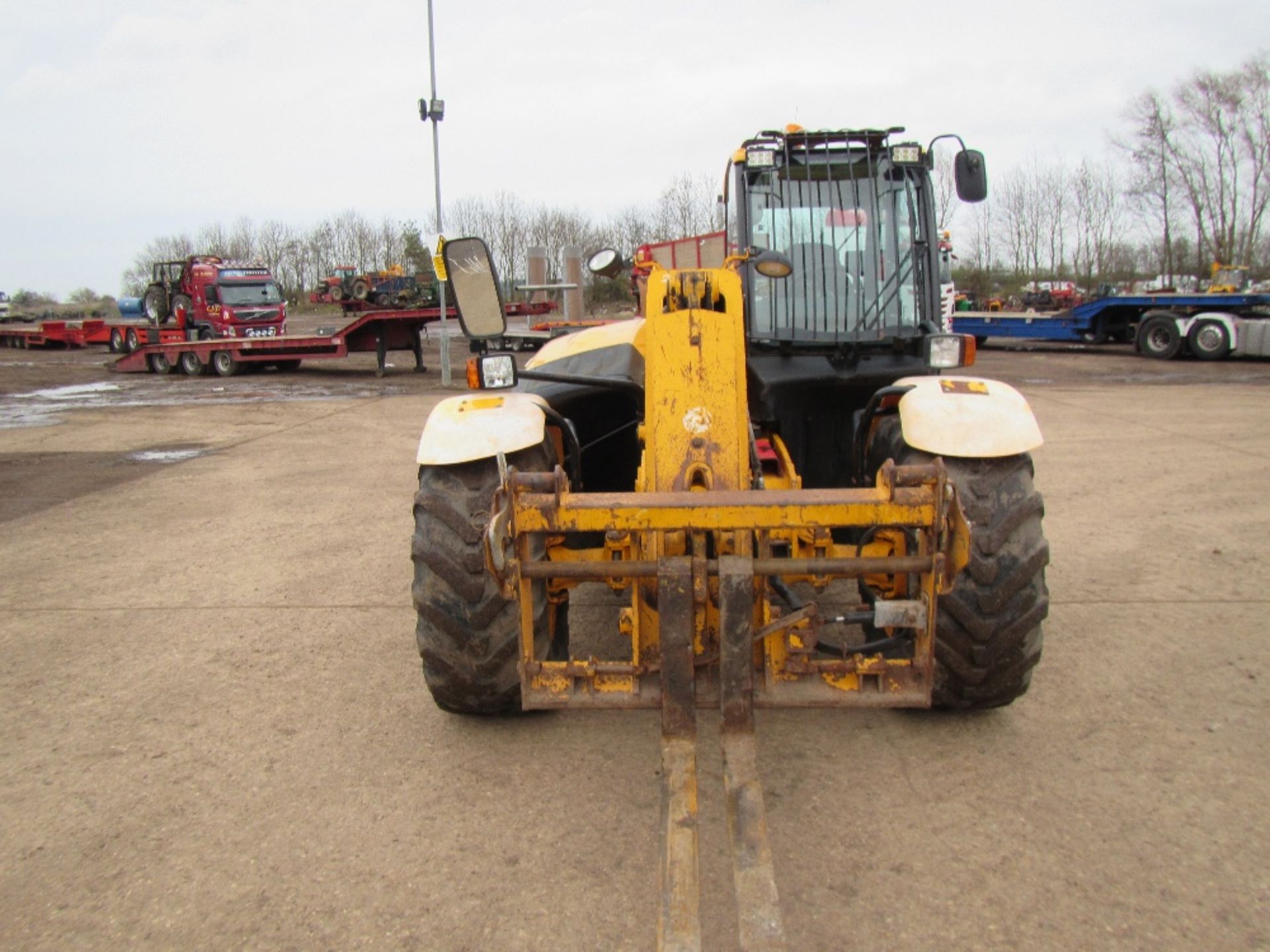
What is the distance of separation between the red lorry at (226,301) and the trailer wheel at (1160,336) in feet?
65.2

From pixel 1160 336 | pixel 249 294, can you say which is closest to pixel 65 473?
pixel 249 294

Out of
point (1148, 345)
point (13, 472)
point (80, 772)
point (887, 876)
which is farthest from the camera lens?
point (1148, 345)

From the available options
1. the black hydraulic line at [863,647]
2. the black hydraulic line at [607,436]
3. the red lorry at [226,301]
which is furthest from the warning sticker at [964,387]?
the red lorry at [226,301]

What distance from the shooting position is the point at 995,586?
128 inches

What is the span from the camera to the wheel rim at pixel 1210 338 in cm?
1955

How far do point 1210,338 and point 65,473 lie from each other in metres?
20.3

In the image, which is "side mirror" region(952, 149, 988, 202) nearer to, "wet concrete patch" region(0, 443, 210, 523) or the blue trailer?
"wet concrete patch" region(0, 443, 210, 523)

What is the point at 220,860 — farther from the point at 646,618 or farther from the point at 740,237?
the point at 740,237

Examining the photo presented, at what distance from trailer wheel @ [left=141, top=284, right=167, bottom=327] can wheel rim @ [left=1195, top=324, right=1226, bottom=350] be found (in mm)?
24832

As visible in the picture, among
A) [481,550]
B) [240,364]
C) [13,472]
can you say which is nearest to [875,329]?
[481,550]

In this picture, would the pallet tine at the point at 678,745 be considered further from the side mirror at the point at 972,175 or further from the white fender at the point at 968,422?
the side mirror at the point at 972,175

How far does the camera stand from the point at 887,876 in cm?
276

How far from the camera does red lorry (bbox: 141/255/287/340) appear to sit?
23.6 metres

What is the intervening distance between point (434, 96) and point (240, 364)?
9.13 meters
